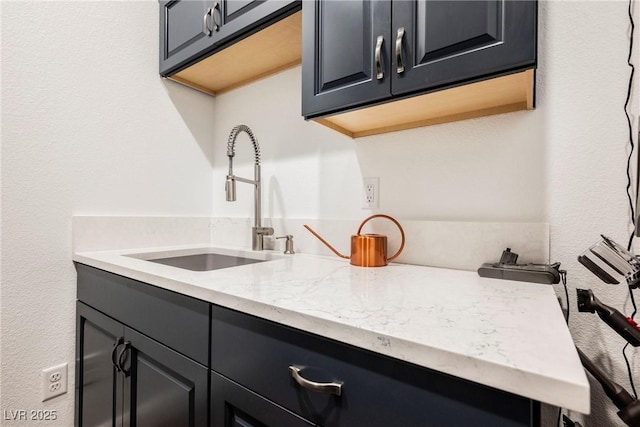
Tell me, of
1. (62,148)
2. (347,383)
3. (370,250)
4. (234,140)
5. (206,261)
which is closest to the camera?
(347,383)

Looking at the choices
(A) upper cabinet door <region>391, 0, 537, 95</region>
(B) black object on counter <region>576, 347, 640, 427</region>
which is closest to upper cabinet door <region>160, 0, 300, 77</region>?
(A) upper cabinet door <region>391, 0, 537, 95</region>

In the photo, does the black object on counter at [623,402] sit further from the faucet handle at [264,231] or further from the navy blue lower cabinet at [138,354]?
the faucet handle at [264,231]

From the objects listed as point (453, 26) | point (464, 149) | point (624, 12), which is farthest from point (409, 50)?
point (624, 12)

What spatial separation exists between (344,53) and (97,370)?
1.35 meters

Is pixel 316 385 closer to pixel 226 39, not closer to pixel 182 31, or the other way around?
pixel 226 39

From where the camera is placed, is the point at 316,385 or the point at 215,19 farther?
the point at 215,19

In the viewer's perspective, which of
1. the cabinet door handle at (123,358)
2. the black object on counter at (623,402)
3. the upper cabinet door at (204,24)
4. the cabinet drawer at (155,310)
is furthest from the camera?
the upper cabinet door at (204,24)

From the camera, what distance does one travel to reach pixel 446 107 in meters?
0.93

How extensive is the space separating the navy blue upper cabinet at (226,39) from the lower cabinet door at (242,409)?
107cm

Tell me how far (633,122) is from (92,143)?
1.77 m

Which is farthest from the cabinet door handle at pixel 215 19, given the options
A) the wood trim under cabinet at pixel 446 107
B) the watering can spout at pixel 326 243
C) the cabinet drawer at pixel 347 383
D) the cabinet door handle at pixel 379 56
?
the cabinet drawer at pixel 347 383

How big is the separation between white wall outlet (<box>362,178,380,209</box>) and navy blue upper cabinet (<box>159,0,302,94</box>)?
60cm

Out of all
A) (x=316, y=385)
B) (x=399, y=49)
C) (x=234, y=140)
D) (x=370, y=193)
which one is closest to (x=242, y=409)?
(x=316, y=385)

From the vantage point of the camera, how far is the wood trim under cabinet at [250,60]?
115cm
